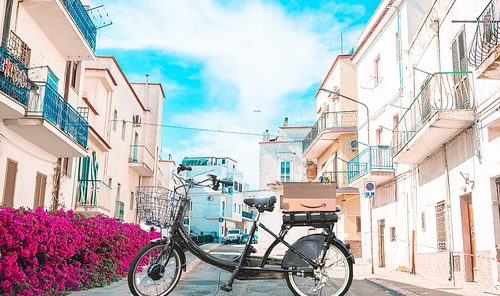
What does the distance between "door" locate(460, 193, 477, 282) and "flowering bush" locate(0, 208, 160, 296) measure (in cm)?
781

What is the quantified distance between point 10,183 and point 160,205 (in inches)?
319

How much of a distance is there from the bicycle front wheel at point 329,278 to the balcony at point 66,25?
10.2 metres

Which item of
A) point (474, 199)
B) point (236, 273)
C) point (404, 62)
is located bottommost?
point (236, 273)

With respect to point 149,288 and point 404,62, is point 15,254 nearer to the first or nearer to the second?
point 149,288

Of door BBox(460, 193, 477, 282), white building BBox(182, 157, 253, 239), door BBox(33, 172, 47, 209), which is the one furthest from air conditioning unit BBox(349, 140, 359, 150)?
white building BBox(182, 157, 253, 239)

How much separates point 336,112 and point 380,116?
763 cm

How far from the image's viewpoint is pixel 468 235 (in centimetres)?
1113

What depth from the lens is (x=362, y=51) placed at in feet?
72.9

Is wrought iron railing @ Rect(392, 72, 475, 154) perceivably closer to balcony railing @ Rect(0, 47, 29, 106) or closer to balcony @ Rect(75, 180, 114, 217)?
balcony railing @ Rect(0, 47, 29, 106)

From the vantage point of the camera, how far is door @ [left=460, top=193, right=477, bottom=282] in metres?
10.9

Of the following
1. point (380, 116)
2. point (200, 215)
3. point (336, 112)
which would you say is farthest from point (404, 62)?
point (200, 215)

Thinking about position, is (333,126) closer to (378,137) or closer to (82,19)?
(378,137)

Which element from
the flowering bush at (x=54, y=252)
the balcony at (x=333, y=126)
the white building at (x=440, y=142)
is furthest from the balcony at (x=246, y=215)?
→ the flowering bush at (x=54, y=252)

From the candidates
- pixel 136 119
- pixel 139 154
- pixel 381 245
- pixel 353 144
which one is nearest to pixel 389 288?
pixel 381 245
